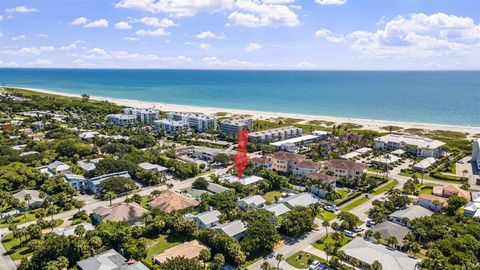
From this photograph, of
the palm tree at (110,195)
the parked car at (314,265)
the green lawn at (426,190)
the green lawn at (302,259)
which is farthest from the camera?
the green lawn at (426,190)

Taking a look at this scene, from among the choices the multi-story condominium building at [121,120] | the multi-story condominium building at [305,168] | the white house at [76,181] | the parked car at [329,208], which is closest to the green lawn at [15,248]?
the white house at [76,181]

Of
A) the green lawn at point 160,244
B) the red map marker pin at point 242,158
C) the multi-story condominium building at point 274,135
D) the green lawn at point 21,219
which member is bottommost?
the green lawn at point 21,219

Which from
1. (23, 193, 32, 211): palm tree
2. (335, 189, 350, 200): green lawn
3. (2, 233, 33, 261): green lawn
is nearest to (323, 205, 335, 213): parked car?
(335, 189, 350, 200): green lawn

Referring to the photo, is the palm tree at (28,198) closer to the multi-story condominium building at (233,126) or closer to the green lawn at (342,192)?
the green lawn at (342,192)

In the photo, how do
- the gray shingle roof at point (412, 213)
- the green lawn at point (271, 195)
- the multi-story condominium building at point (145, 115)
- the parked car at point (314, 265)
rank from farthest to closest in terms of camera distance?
the multi-story condominium building at point (145, 115)
the green lawn at point (271, 195)
the gray shingle roof at point (412, 213)
the parked car at point (314, 265)

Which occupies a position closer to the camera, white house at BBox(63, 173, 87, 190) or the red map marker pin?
white house at BBox(63, 173, 87, 190)

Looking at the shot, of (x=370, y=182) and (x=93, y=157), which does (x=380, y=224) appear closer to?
(x=370, y=182)

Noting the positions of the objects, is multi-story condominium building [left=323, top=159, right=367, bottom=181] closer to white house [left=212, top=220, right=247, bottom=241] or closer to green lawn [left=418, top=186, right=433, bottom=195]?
green lawn [left=418, top=186, right=433, bottom=195]
